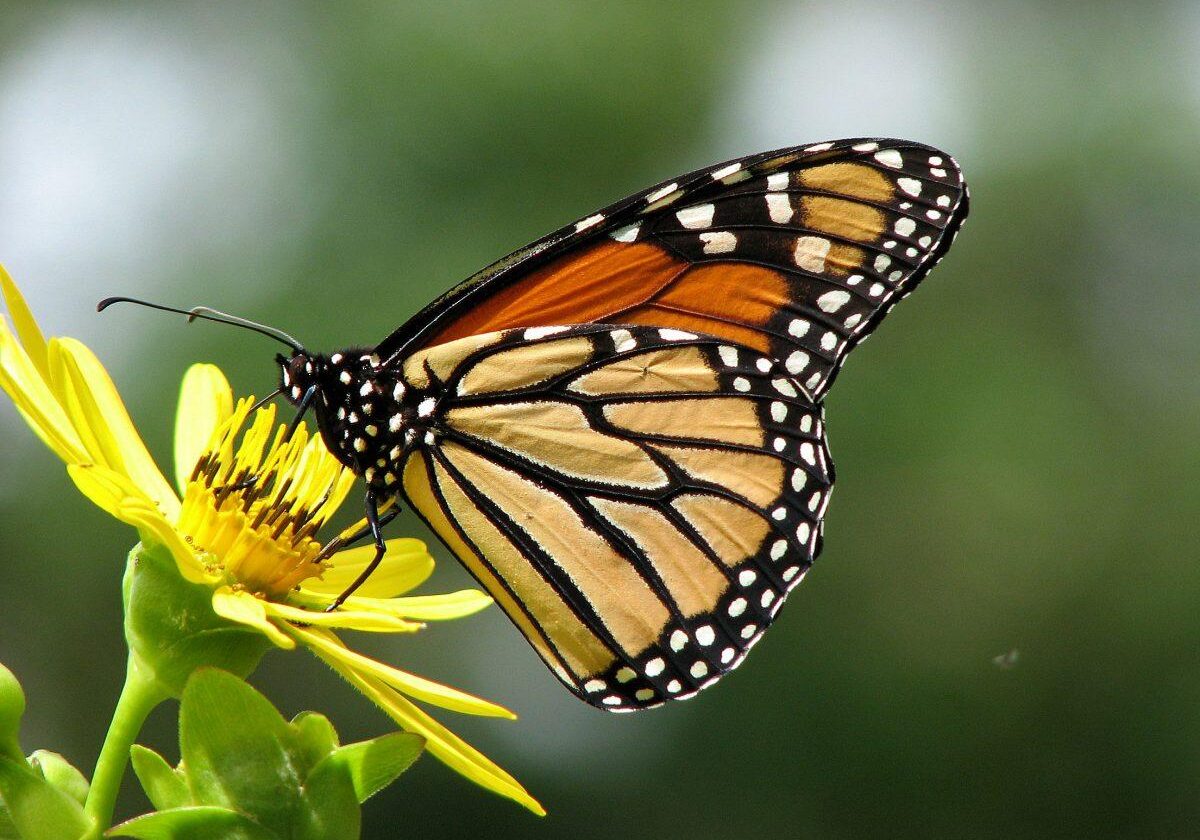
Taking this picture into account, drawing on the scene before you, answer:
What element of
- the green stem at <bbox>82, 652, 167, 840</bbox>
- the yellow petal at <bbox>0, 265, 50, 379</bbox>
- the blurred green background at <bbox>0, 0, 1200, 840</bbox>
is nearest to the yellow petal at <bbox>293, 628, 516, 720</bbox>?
the green stem at <bbox>82, 652, 167, 840</bbox>

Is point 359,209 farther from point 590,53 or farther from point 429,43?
point 590,53

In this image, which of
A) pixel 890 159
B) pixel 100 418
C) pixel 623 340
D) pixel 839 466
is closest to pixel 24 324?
pixel 100 418

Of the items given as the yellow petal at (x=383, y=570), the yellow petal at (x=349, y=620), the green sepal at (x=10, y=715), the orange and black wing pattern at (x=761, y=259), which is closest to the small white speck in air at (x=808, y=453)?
the orange and black wing pattern at (x=761, y=259)

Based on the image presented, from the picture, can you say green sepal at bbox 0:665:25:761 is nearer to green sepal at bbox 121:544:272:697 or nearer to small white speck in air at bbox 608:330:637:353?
green sepal at bbox 121:544:272:697

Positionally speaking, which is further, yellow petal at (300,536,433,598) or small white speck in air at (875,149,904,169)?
small white speck in air at (875,149,904,169)

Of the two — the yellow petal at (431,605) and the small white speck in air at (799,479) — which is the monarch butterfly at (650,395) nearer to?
the small white speck in air at (799,479)

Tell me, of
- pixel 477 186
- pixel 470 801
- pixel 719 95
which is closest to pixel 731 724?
pixel 470 801
